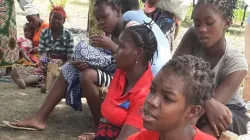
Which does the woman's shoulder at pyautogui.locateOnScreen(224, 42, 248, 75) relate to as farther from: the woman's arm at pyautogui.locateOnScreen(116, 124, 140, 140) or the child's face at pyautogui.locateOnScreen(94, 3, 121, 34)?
the child's face at pyautogui.locateOnScreen(94, 3, 121, 34)

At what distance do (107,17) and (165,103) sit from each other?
1.68 metres

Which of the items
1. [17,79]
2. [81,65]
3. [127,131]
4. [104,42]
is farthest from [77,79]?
[17,79]

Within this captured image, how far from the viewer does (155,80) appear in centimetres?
205

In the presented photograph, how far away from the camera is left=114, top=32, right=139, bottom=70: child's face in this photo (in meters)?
2.97

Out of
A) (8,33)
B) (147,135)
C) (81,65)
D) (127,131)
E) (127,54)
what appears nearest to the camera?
(147,135)

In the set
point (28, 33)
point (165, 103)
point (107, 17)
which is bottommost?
point (28, 33)

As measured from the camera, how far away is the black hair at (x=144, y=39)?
9.78 ft

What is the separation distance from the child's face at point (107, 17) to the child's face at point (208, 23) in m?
0.98

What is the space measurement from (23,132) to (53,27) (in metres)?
1.72

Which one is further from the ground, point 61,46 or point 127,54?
point 127,54

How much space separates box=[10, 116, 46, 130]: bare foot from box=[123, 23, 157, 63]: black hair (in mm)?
1306

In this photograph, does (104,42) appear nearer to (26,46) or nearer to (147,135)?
(147,135)

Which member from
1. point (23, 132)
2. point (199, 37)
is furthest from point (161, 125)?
point (23, 132)

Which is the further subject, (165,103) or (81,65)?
(81,65)
